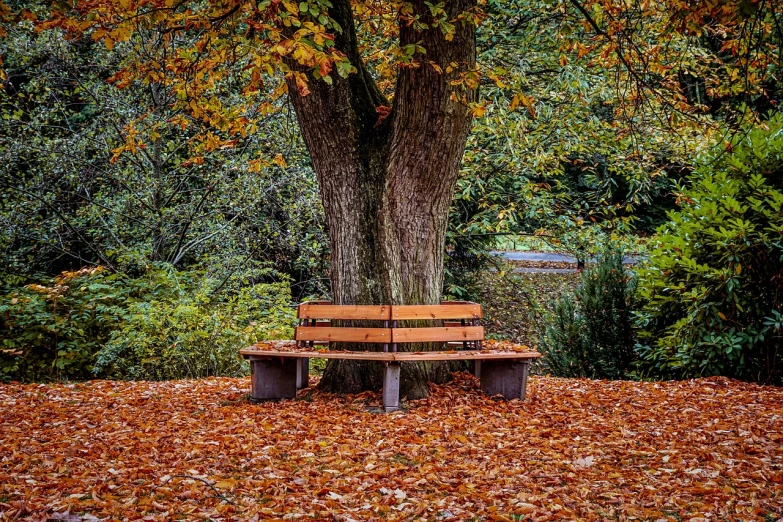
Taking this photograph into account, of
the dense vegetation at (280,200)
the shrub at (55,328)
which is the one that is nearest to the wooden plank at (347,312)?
the dense vegetation at (280,200)

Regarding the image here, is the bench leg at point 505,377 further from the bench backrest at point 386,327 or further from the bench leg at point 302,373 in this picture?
the bench leg at point 302,373

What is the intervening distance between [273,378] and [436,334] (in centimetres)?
159

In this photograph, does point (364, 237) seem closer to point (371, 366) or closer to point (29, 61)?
point (371, 366)

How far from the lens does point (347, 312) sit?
20.8 feet

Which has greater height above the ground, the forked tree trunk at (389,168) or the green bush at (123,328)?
the forked tree trunk at (389,168)

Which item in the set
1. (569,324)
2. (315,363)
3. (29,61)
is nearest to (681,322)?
(569,324)

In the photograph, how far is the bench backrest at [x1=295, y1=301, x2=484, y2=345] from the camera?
6.25 metres

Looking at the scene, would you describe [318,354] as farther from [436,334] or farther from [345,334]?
[436,334]

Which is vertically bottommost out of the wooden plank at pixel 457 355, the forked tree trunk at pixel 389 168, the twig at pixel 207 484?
the twig at pixel 207 484

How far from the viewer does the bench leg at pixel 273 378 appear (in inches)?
259

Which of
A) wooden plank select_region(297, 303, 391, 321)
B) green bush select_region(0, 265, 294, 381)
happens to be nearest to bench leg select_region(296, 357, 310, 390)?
wooden plank select_region(297, 303, 391, 321)

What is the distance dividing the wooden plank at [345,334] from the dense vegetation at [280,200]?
2.11 meters

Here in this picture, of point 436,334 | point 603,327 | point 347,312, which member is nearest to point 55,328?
point 347,312

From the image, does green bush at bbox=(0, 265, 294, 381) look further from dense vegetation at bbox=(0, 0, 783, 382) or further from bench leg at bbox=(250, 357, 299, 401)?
bench leg at bbox=(250, 357, 299, 401)
